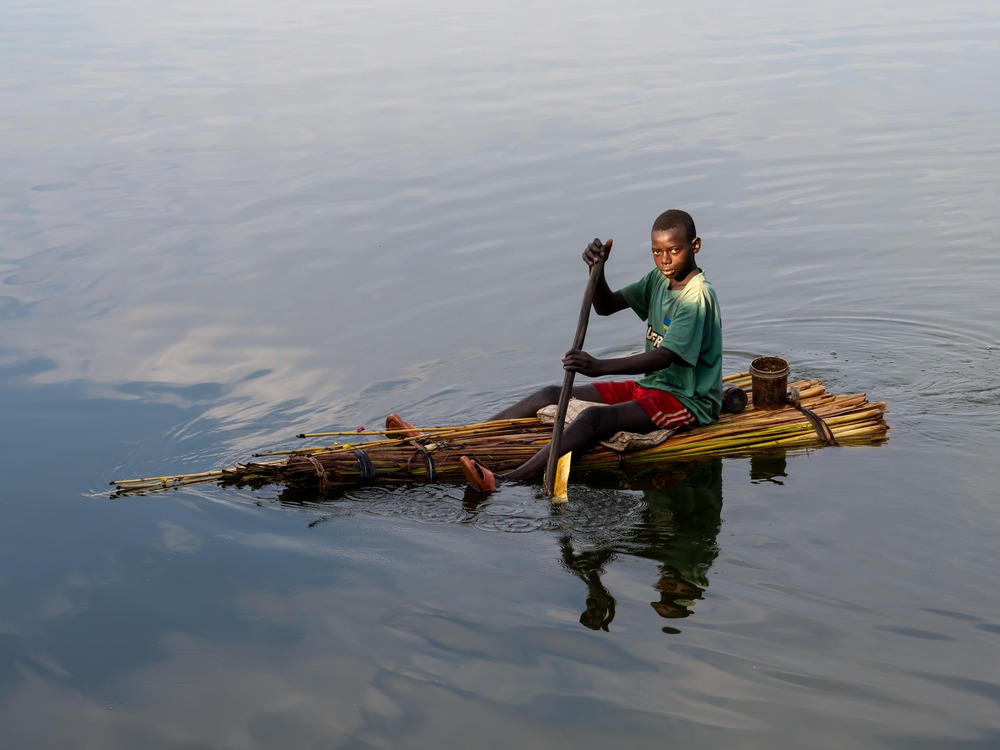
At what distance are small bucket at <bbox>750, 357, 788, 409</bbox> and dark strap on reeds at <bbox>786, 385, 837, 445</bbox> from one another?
0.05m

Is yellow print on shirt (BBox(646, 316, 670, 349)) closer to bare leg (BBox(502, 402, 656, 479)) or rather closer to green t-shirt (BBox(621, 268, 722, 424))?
green t-shirt (BBox(621, 268, 722, 424))

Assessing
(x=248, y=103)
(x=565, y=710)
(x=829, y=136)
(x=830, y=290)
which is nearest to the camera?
(x=565, y=710)

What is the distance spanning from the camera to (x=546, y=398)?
5914mm

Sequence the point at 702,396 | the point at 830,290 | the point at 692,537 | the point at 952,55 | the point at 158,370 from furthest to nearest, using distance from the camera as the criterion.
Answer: the point at 952,55
the point at 830,290
the point at 158,370
the point at 702,396
the point at 692,537

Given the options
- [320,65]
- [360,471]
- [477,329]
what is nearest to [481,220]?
[477,329]

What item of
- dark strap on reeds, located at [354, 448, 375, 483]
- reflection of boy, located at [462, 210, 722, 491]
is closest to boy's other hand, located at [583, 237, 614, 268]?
reflection of boy, located at [462, 210, 722, 491]

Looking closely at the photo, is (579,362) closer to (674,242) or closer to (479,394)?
(674,242)

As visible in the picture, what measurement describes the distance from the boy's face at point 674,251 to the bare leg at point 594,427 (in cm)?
70

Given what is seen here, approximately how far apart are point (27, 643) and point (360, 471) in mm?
1686

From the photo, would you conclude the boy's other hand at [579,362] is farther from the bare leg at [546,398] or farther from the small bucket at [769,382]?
the small bucket at [769,382]

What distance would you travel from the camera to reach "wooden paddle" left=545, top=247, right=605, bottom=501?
546cm

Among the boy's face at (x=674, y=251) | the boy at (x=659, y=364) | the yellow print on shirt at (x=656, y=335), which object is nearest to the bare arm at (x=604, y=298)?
the boy at (x=659, y=364)

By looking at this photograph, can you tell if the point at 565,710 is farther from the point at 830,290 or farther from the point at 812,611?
the point at 830,290

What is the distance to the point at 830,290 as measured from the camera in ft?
27.5
